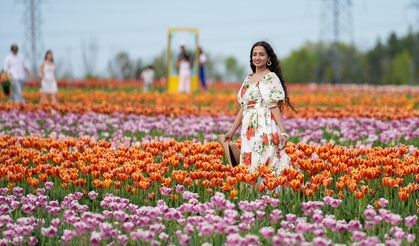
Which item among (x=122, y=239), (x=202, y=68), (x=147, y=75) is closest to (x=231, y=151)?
(x=122, y=239)

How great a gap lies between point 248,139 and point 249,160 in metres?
0.21

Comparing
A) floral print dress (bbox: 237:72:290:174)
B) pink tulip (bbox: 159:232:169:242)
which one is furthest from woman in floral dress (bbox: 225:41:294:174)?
pink tulip (bbox: 159:232:169:242)

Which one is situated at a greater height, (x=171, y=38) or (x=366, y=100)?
(x=171, y=38)

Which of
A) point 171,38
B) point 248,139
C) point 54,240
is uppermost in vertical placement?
point 171,38

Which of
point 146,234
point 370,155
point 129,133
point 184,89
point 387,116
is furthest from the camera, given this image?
point 184,89

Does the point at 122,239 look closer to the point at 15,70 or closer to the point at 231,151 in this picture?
the point at 231,151

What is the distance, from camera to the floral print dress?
7098 millimetres

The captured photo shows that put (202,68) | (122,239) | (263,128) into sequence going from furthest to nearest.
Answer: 1. (202,68)
2. (263,128)
3. (122,239)

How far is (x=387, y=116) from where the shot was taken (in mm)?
13938

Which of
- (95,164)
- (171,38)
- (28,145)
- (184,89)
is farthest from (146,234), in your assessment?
(171,38)

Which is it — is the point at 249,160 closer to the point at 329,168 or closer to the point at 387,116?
the point at 329,168

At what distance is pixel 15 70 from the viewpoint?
21.1 m

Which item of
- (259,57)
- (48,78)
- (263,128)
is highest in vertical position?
(259,57)

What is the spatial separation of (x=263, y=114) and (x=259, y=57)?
56 centimetres
